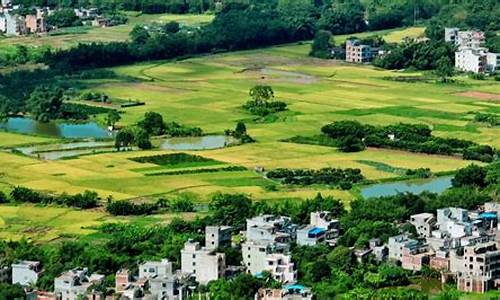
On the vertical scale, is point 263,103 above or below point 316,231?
below

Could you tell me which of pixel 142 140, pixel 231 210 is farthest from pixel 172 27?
pixel 231 210

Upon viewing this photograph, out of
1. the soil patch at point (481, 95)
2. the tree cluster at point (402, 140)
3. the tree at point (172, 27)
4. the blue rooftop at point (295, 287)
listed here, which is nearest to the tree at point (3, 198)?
the blue rooftop at point (295, 287)

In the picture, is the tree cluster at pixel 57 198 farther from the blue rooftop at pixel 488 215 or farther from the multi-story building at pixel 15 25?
the multi-story building at pixel 15 25

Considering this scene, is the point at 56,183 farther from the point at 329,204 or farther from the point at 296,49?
the point at 296,49

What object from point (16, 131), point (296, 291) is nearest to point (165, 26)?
point (16, 131)

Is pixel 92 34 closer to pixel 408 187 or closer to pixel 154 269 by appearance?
pixel 408 187

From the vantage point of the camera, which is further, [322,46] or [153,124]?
[322,46]

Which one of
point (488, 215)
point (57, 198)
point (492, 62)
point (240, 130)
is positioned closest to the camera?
point (488, 215)
